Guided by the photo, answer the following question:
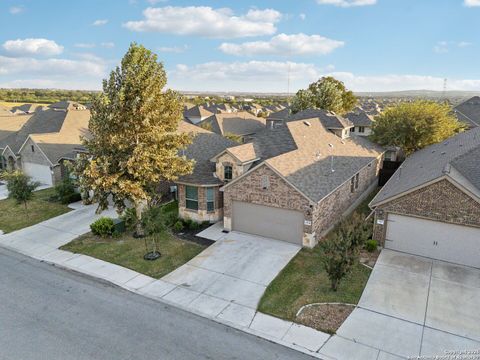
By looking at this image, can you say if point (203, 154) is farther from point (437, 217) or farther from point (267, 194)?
point (437, 217)

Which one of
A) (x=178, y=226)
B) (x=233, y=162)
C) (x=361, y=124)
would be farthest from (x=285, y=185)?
(x=361, y=124)


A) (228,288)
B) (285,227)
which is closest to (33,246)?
(228,288)

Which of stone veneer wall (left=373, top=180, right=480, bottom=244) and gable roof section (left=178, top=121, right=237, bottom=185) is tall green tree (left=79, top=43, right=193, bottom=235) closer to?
gable roof section (left=178, top=121, right=237, bottom=185)

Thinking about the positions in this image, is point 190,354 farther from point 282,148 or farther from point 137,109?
point 282,148

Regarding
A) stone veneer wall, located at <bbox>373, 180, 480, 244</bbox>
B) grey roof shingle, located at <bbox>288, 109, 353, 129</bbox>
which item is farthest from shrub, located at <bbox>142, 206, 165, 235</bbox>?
grey roof shingle, located at <bbox>288, 109, 353, 129</bbox>

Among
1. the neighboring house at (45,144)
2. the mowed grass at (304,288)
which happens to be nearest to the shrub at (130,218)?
the mowed grass at (304,288)
